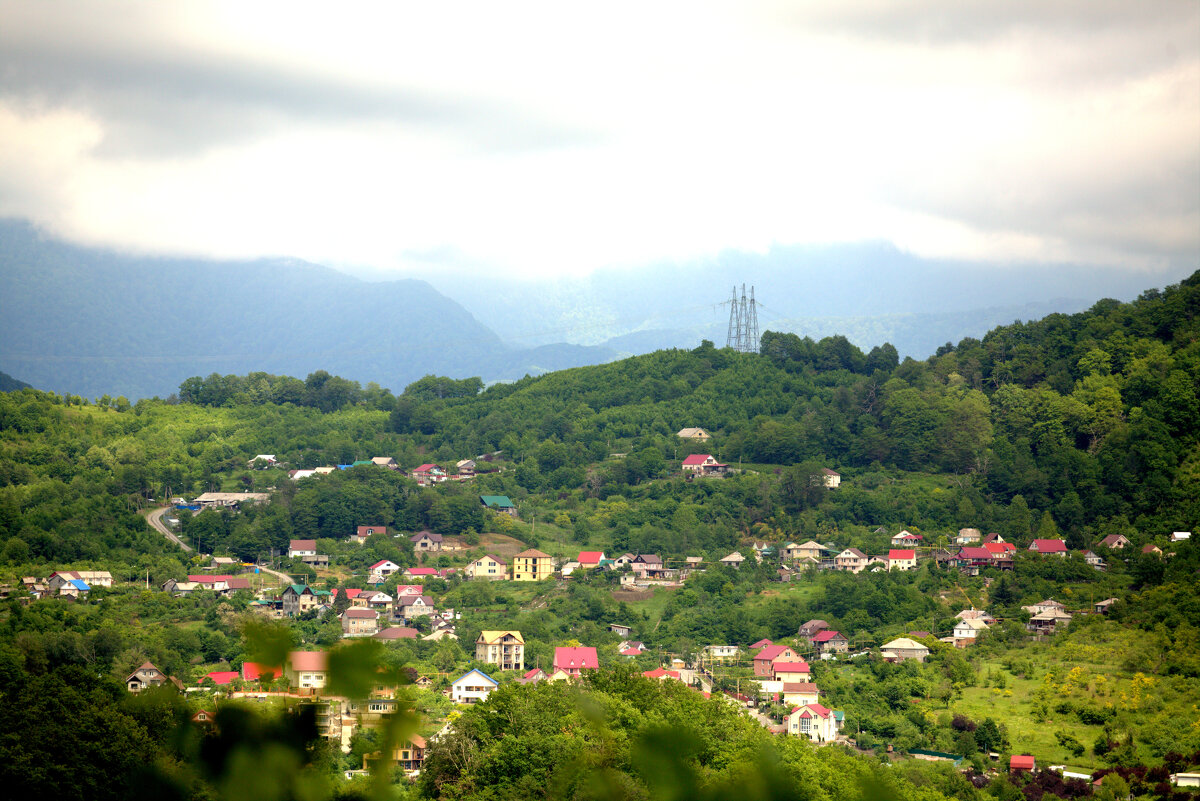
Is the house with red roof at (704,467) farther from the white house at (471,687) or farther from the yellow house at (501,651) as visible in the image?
the white house at (471,687)

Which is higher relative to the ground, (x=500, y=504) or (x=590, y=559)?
(x=500, y=504)

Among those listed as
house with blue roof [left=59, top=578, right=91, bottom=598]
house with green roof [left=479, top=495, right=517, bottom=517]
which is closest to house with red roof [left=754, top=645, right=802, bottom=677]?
house with green roof [left=479, top=495, right=517, bottom=517]

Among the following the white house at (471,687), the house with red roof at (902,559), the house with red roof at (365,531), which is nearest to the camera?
the white house at (471,687)

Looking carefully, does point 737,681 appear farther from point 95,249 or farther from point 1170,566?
point 95,249

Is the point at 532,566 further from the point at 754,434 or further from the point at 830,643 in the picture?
the point at 754,434

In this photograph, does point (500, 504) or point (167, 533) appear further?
point (500, 504)

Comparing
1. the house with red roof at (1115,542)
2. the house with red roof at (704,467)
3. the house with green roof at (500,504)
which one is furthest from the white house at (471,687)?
the house with red roof at (704,467)

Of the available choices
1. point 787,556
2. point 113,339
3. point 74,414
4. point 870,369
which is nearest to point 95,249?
point 113,339

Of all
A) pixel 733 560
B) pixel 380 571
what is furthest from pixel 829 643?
pixel 380 571
